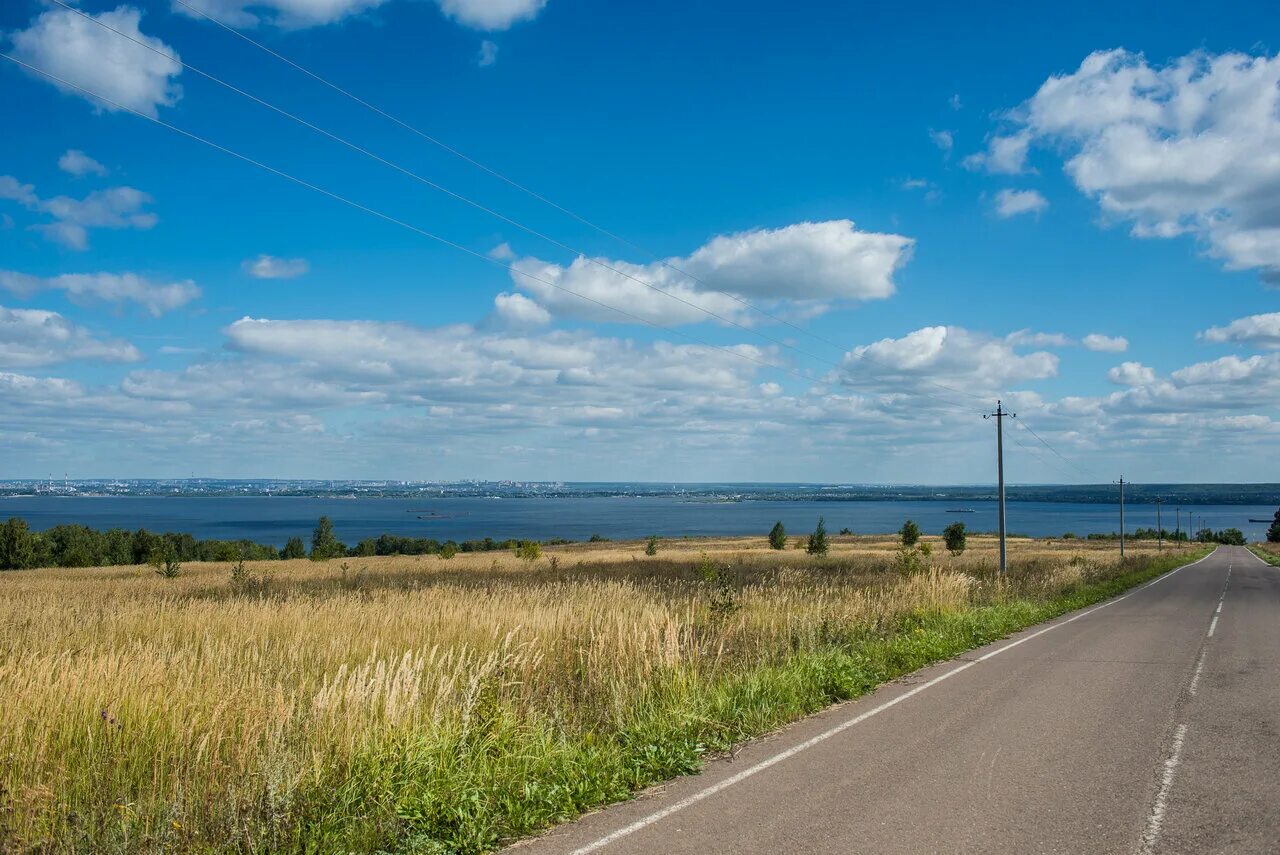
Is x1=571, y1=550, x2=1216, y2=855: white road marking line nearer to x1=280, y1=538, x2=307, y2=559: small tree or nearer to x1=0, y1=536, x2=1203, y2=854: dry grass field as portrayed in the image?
x1=0, y1=536, x2=1203, y2=854: dry grass field

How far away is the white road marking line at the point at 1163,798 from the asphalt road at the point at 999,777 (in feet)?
0.06

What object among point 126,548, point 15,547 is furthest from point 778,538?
point 15,547

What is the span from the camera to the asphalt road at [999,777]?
5633 millimetres

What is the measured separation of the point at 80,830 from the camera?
5.18m

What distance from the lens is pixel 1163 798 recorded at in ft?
21.1

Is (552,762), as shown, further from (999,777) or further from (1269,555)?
(1269,555)

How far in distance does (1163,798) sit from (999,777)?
1.20 m

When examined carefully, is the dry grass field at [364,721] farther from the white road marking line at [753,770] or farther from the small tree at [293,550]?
the small tree at [293,550]

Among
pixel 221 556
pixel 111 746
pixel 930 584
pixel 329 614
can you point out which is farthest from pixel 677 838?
pixel 221 556

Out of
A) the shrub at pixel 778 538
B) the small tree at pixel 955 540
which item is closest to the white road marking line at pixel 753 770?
the small tree at pixel 955 540

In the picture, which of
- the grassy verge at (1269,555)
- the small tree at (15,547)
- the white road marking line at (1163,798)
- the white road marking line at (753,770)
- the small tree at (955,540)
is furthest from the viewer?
the small tree at (15,547)

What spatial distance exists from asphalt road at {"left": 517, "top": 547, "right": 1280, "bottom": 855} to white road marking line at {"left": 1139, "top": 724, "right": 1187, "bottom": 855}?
19 millimetres

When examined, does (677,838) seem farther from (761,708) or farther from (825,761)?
(761,708)

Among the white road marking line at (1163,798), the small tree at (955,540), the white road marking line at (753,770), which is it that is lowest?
the small tree at (955,540)
